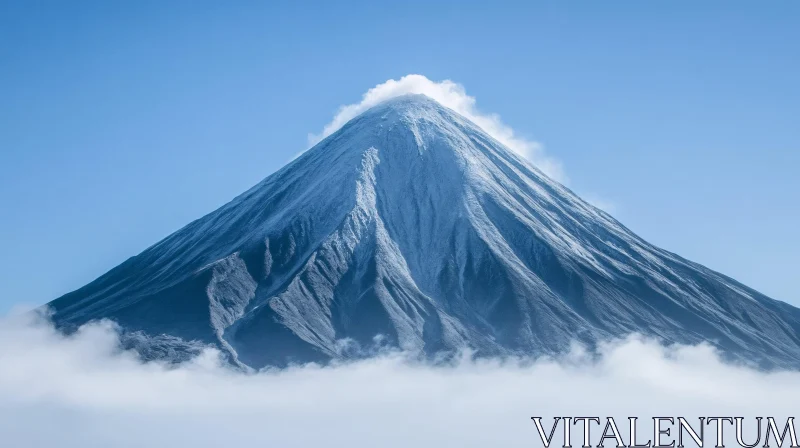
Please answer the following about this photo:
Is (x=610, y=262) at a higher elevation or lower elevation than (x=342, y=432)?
higher

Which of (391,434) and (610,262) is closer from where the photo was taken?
(391,434)

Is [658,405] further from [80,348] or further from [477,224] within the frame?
[80,348]

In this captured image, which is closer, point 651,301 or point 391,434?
point 391,434

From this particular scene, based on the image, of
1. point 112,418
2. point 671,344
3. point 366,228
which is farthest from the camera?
point 366,228

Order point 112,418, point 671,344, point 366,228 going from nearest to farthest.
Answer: point 112,418 < point 671,344 < point 366,228

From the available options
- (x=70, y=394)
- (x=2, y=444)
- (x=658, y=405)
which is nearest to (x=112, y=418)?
(x=70, y=394)

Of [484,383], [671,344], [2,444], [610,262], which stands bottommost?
[2,444]

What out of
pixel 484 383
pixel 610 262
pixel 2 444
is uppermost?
pixel 610 262

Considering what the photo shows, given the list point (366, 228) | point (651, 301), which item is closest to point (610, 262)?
point (651, 301)

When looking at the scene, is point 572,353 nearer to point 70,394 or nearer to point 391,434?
point 391,434
